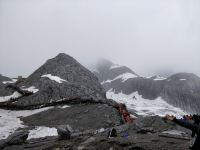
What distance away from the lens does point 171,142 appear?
16969mm

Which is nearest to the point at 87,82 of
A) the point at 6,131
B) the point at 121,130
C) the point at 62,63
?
the point at 62,63

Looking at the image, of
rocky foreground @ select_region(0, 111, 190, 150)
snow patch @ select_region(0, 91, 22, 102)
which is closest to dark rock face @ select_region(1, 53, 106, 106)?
snow patch @ select_region(0, 91, 22, 102)

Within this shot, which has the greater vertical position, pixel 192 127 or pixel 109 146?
pixel 192 127

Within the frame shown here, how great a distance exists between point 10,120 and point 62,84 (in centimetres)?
1637

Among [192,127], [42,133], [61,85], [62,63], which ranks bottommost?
[42,133]

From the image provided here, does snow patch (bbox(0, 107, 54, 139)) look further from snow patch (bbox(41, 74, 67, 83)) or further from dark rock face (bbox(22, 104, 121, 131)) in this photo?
snow patch (bbox(41, 74, 67, 83))

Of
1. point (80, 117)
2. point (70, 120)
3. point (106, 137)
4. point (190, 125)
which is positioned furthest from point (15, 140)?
point (190, 125)

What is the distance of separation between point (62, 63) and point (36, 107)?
21.4 metres

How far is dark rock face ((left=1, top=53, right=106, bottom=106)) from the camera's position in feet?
149

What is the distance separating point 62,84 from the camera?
166 ft

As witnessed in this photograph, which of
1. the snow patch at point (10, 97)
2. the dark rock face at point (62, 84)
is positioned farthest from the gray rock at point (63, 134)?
the snow patch at point (10, 97)

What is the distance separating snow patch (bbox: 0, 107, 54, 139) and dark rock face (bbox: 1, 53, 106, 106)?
273 cm

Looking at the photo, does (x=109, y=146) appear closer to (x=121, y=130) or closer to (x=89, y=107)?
(x=121, y=130)

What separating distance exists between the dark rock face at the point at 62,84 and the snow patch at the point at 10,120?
2729mm
